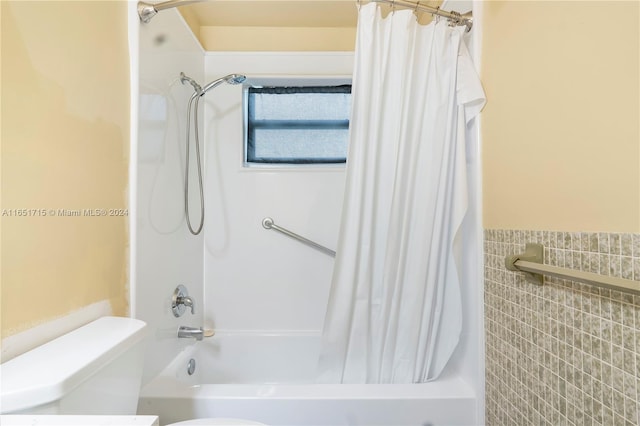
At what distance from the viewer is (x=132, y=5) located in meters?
1.20

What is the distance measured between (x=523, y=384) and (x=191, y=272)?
5.07 ft

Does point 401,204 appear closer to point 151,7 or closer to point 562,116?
point 562,116

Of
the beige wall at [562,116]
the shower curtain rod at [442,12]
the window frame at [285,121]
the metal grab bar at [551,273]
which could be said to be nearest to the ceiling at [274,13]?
the window frame at [285,121]

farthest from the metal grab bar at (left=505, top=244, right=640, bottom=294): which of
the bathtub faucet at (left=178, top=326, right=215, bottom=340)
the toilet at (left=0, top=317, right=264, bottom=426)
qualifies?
the bathtub faucet at (left=178, top=326, right=215, bottom=340)

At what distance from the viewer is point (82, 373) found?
0.69m

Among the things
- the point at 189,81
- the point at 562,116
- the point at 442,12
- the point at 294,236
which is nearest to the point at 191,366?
the point at 294,236

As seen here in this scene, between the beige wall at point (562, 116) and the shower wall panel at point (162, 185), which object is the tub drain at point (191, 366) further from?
the beige wall at point (562, 116)

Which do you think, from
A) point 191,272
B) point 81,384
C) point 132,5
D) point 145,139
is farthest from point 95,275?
point 132,5

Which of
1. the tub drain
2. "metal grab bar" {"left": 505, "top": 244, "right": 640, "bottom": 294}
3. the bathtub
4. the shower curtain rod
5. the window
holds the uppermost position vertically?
the shower curtain rod

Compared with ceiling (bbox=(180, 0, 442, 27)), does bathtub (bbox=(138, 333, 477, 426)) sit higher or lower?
lower

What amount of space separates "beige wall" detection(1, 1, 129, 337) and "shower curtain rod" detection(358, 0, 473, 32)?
996 millimetres

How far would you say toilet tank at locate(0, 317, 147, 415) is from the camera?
62 cm

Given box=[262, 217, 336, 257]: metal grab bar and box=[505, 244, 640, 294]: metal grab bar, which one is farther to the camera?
box=[262, 217, 336, 257]: metal grab bar

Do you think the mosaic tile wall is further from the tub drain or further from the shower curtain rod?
the tub drain
